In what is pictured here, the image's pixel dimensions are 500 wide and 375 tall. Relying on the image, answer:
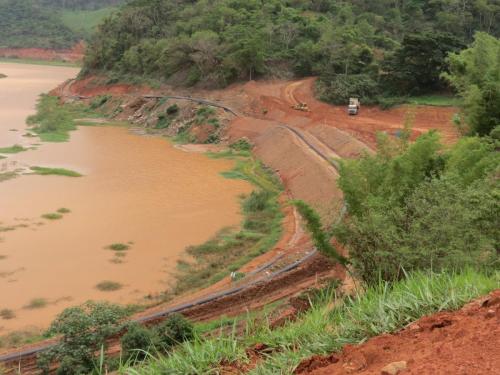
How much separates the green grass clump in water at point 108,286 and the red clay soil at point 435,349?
44.3 ft

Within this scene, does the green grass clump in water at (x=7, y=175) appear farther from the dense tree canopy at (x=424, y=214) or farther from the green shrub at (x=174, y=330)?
the dense tree canopy at (x=424, y=214)

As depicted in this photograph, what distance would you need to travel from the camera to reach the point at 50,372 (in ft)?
40.7

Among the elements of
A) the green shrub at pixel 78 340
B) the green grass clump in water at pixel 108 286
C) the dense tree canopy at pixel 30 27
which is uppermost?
the dense tree canopy at pixel 30 27

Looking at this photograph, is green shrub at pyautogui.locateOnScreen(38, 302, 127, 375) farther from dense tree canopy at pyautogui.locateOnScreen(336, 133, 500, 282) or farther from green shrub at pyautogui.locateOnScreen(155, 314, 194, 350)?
dense tree canopy at pyautogui.locateOnScreen(336, 133, 500, 282)

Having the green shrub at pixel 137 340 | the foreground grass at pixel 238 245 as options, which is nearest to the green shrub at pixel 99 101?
the foreground grass at pixel 238 245

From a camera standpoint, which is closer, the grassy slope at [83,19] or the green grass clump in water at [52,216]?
the green grass clump in water at [52,216]

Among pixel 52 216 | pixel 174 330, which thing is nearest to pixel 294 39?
pixel 52 216

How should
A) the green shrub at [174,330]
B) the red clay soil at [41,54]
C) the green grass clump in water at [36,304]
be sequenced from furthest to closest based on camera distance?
1. the red clay soil at [41,54]
2. the green grass clump in water at [36,304]
3. the green shrub at [174,330]

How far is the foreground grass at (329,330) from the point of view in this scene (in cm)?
552

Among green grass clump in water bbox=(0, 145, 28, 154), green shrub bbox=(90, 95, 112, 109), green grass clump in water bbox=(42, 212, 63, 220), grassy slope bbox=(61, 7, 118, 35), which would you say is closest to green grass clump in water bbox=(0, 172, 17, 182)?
green grass clump in water bbox=(0, 145, 28, 154)

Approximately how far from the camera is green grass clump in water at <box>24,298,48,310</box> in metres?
16.4

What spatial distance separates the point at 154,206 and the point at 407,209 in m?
17.2

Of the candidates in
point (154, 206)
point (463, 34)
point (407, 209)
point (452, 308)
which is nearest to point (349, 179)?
point (407, 209)

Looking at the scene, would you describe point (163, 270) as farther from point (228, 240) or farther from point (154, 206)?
point (154, 206)
